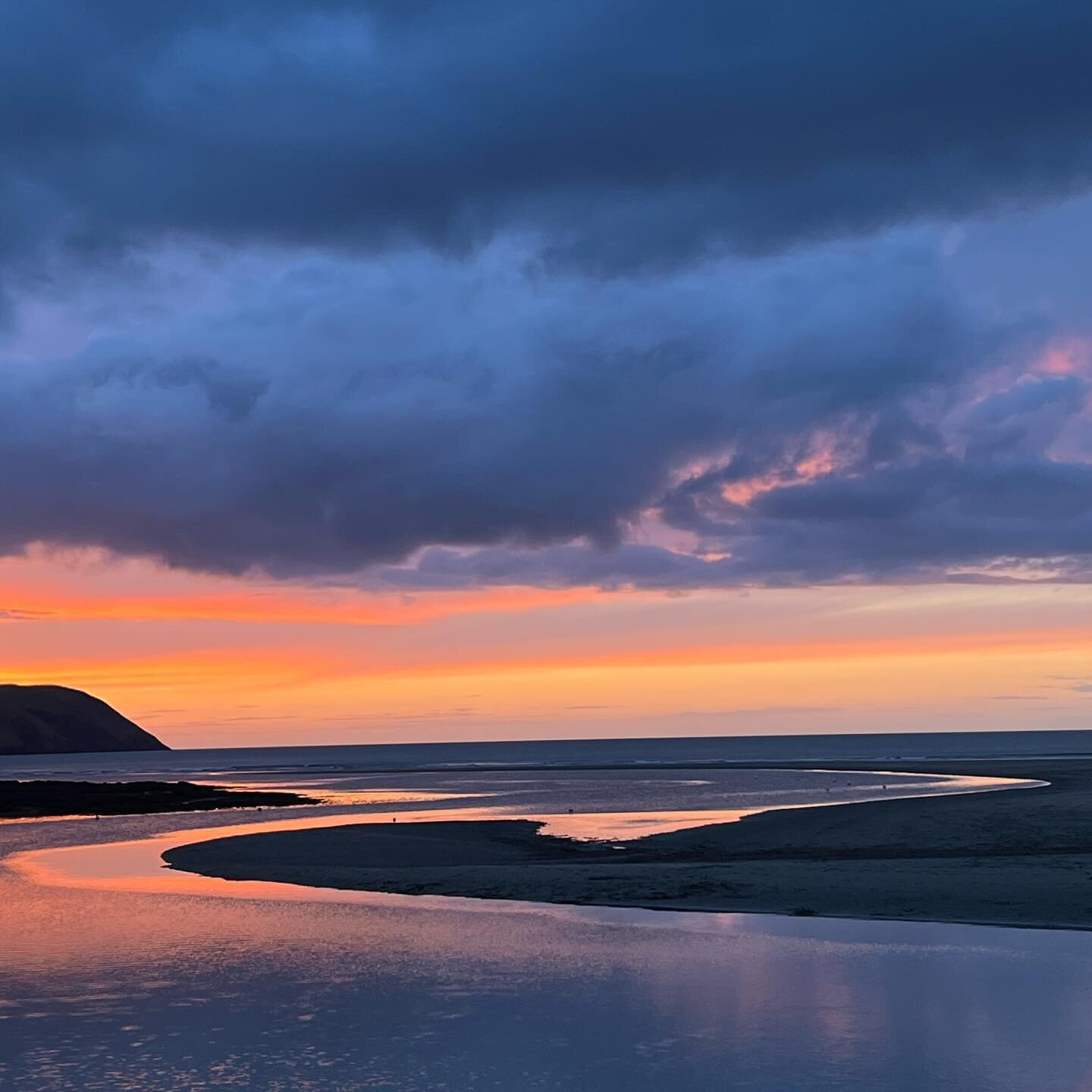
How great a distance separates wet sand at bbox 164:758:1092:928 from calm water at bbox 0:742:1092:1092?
6.87 ft

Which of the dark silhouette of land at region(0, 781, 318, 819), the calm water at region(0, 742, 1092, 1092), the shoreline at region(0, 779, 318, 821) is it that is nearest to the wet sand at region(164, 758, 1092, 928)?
the calm water at region(0, 742, 1092, 1092)

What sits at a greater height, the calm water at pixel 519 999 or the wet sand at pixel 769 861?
the wet sand at pixel 769 861

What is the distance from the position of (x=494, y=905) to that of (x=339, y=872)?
930cm

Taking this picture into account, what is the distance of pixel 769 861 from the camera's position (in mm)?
38062

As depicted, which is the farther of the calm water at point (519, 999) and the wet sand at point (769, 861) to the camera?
the wet sand at point (769, 861)

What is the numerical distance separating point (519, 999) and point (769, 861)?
18.8m

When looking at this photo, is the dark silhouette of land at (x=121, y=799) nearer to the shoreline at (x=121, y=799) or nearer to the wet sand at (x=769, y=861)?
the shoreline at (x=121, y=799)

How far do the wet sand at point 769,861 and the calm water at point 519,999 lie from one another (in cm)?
210

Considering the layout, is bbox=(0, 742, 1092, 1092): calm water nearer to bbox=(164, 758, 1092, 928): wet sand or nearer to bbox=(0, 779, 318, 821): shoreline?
bbox=(164, 758, 1092, 928): wet sand

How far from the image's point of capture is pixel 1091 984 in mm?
20875

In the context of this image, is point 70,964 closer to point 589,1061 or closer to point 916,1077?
point 589,1061

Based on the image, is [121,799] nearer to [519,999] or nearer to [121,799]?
[121,799]

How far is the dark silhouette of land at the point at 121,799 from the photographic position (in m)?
81.8

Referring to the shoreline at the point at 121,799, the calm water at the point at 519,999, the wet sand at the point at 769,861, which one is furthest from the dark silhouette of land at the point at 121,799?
the calm water at the point at 519,999
